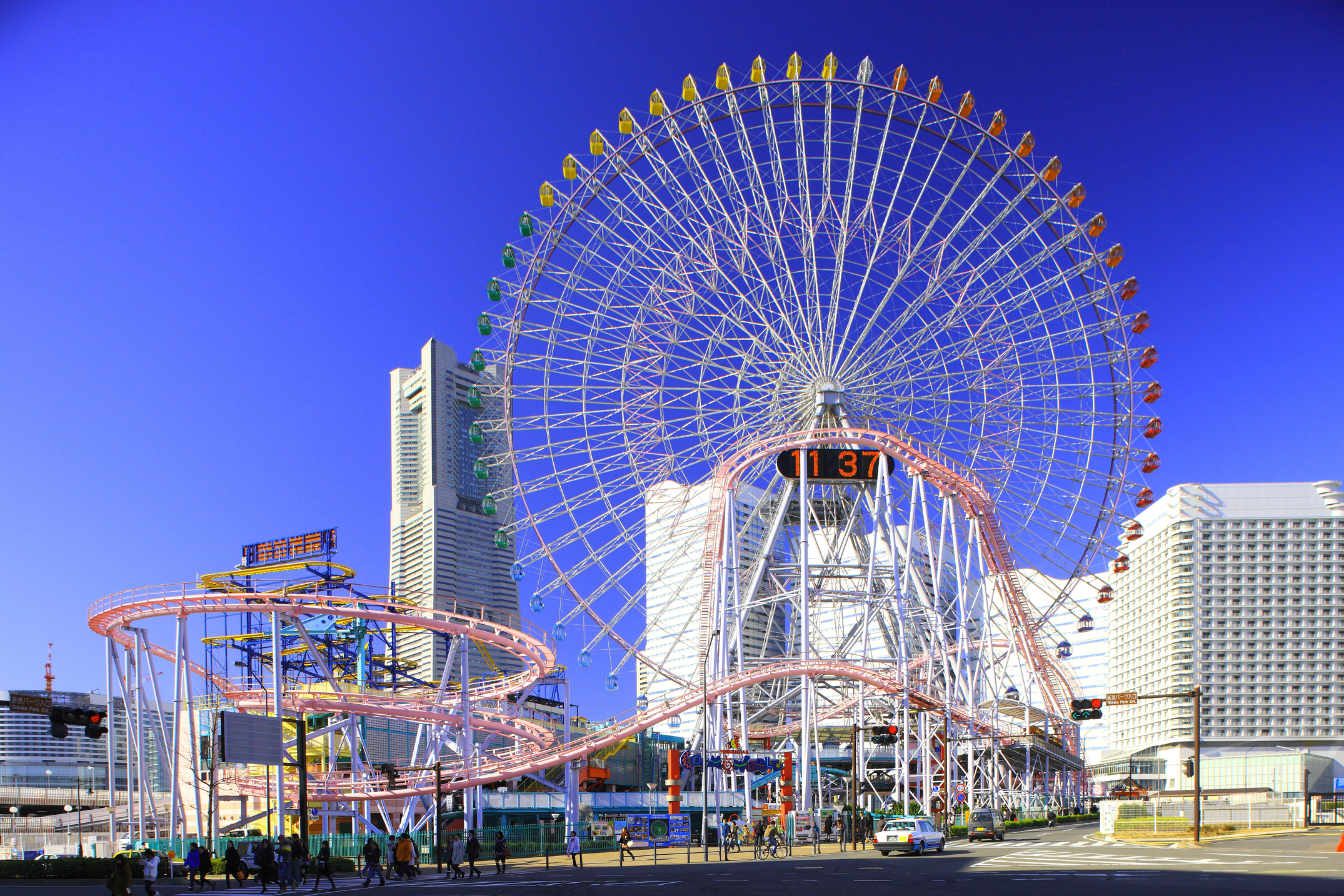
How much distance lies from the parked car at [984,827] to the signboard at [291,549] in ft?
193

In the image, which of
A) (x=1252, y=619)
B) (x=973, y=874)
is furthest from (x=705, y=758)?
(x=1252, y=619)

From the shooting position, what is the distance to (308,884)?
33.2m

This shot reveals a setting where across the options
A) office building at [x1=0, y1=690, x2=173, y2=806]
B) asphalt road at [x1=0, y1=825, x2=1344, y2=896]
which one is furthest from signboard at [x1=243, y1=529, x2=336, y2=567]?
asphalt road at [x1=0, y1=825, x2=1344, y2=896]

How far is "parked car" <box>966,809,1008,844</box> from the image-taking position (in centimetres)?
4850

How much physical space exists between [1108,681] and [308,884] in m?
172

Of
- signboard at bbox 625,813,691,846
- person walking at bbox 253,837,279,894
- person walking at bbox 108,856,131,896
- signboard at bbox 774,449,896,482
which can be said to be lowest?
signboard at bbox 625,813,691,846

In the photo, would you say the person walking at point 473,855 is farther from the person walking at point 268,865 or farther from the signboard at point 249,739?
the signboard at point 249,739

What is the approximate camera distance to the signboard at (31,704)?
29391 mm

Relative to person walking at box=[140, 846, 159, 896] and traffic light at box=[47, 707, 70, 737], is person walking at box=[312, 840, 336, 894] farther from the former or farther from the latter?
traffic light at box=[47, 707, 70, 737]

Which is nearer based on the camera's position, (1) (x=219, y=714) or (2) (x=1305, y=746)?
(1) (x=219, y=714)

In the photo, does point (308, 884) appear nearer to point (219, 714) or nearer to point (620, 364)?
point (219, 714)

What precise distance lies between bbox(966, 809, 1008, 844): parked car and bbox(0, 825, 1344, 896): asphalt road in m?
4.65

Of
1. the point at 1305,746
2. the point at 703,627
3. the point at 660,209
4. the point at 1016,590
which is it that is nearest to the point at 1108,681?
the point at 1305,746

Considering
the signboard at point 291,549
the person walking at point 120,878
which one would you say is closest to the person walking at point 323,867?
the person walking at point 120,878
